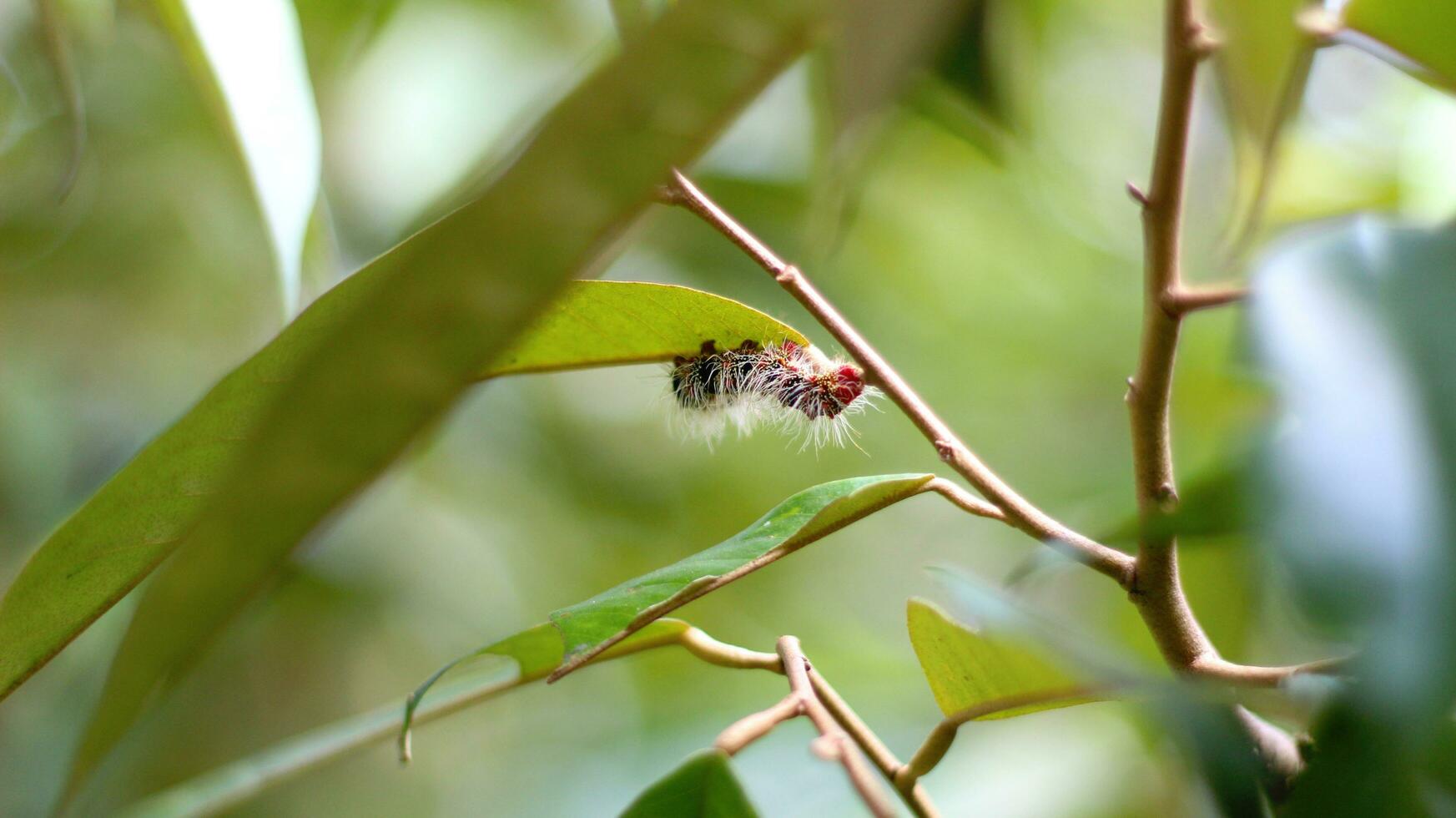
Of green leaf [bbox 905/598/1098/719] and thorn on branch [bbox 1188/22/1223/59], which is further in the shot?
green leaf [bbox 905/598/1098/719]

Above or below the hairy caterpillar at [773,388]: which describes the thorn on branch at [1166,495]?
below

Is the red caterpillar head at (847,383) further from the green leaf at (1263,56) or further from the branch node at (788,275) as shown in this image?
the green leaf at (1263,56)

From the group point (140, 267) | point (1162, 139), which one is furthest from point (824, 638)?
point (140, 267)

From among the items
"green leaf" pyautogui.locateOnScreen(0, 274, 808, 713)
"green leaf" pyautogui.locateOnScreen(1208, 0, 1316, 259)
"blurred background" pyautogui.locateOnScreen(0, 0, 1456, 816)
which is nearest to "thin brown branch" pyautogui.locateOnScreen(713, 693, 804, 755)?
"green leaf" pyautogui.locateOnScreen(0, 274, 808, 713)

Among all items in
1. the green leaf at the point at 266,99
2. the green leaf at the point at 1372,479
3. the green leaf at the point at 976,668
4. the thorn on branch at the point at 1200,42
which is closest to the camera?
the green leaf at the point at 1372,479

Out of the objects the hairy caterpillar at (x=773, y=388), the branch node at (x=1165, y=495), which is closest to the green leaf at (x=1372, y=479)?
Result: the branch node at (x=1165, y=495)

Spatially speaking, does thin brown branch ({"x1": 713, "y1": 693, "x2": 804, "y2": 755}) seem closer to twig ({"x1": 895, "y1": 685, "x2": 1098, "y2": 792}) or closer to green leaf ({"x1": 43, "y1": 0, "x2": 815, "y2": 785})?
twig ({"x1": 895, "y1": 685, "x2": 1098, "y2": 792})

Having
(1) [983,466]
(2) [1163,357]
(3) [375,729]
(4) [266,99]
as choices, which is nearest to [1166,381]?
(2) [1163,357]

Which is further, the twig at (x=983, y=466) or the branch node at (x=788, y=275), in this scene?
the branch node at (x=788, y=275)
